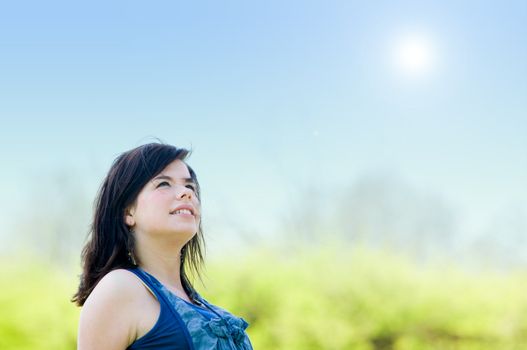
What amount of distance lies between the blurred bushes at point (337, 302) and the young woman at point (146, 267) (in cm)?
416

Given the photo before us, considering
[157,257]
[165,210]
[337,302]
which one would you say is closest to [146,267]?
[157,257]

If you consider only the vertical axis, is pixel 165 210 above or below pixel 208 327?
above

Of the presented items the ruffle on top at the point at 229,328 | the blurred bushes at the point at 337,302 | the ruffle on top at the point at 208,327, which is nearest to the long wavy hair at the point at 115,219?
the ruffle on top at the point at 208,327

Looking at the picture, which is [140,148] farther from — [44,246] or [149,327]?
[44,246]

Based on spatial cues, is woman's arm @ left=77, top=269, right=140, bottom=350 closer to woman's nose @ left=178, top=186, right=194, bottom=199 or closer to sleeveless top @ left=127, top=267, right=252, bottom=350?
sleeveless top @ left=127, top=267, right=252, bottom=350

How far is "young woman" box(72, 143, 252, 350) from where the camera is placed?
130 cm

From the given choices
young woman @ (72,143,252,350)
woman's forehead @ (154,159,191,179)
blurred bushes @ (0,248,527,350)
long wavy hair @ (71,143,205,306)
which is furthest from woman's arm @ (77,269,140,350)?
blurred bushes @ (0,248,527,350)

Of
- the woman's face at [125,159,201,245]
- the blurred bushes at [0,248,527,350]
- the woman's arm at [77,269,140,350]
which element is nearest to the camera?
the woman's arm at [77,269,140,350]

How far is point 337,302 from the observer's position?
589cm

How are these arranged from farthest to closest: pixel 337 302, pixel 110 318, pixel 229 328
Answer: pixel 337 302 → pixel 229 328 → pixel 110 318

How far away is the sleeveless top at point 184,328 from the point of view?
1299 mm

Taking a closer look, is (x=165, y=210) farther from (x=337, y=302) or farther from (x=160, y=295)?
(x=337, y=302)

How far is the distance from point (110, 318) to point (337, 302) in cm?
477

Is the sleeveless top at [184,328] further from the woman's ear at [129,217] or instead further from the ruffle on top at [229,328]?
the woman's ear at [129,217]
